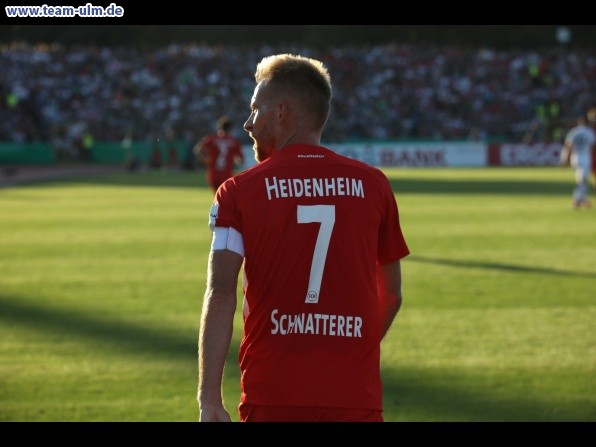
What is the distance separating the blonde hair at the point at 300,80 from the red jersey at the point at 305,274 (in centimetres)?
18

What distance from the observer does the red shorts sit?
3.89 m

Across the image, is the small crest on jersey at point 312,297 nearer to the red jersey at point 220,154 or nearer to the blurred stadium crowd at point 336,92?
the red jersey at point 220,154

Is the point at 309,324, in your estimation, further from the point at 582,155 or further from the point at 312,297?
the point at 582,155

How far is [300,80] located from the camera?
13.1 feet

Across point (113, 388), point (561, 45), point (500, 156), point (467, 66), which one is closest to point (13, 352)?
point (113, 388)

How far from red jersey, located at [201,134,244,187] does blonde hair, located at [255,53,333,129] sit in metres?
19.0

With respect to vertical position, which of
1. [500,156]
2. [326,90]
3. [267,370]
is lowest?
[500,156]

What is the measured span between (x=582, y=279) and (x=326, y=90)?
1106 centimetres

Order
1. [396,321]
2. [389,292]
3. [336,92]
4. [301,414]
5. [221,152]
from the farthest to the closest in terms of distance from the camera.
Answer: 1. [336,92]
2. [221,152]
3. [396,321]
4. [389,292]
5. [301,414]

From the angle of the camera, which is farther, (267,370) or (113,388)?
(113,388)

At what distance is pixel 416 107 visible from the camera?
5997 cm

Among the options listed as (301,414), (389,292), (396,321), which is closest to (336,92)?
(396,321)

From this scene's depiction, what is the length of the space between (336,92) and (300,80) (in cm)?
5665
